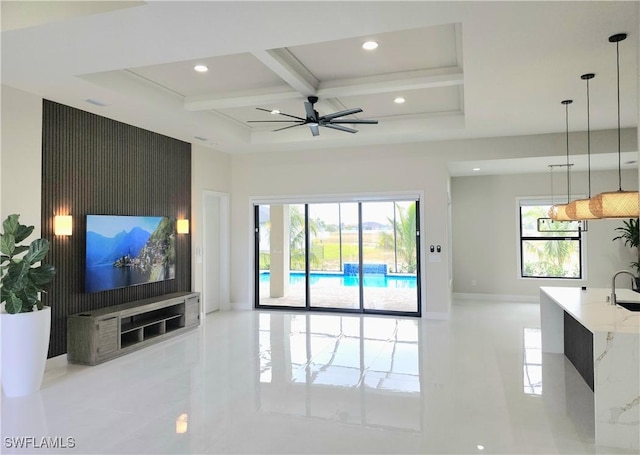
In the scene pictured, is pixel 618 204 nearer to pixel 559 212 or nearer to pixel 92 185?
pixel 559 212

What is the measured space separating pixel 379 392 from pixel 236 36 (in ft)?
10.8

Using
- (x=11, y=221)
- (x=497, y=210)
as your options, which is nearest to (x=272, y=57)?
(x=11, y=221)

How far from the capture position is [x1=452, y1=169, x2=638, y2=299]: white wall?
333 inches

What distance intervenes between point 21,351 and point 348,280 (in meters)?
5.18

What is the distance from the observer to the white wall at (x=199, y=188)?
7.24m

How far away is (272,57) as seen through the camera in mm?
3979

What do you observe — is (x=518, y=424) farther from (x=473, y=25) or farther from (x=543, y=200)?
(x=543, y=200)

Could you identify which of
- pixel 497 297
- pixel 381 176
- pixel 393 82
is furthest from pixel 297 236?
pixel 497 297

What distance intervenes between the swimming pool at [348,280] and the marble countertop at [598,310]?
274 cm

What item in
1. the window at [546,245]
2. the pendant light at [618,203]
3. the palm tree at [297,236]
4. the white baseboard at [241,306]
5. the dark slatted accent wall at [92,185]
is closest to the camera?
the pendant light at [618,203]

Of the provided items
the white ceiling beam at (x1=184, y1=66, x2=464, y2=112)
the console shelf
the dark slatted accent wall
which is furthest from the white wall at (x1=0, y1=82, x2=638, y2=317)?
the white ceiling beam at (x1=184, y1=66, x2=464, y2=112)

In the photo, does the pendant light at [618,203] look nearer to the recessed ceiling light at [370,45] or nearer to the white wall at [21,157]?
the recessed ceiling light at [370,45]

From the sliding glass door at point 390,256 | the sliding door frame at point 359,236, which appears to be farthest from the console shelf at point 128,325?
the sliding glass door at point 390,256

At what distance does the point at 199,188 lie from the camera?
292 inches
